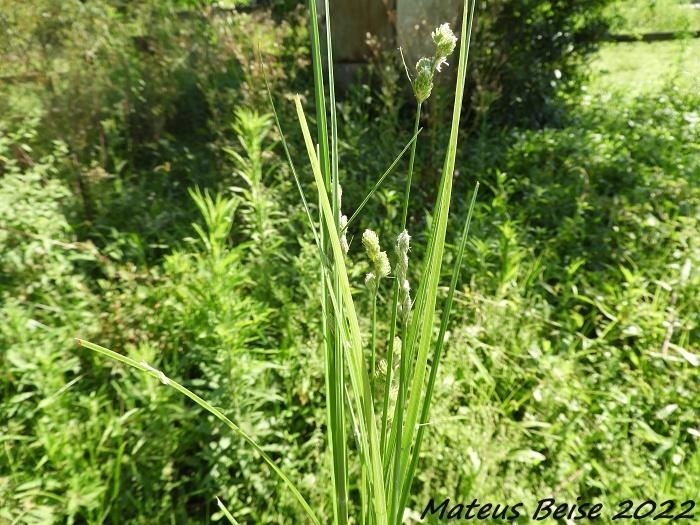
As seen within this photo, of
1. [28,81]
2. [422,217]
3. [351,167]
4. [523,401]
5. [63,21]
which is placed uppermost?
[63,21]

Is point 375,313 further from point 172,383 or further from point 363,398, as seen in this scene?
point 172,383

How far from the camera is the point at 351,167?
11.1 ft

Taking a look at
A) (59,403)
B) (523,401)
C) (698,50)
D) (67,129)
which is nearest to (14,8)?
(67,129)

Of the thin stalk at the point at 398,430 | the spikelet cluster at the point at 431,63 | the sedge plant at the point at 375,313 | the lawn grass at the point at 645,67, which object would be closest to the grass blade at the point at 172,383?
the sedge plant at the point at 375,313

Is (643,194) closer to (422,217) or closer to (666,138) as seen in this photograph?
(666,138)

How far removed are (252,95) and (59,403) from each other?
2.18 metres

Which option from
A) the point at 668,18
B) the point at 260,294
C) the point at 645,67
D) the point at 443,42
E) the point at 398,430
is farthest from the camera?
the point at 668,18

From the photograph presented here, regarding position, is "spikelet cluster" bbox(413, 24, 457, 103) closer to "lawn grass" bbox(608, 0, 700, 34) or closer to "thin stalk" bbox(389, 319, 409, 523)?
"thin stalk" bbox(389, 319, 409, 523)

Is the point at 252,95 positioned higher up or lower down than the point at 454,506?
higher up

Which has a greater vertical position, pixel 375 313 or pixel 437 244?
pixel 437 244

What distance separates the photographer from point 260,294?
2.25m

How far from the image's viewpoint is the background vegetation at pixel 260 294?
1626 millimetres

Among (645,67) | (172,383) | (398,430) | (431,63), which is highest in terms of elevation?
(431,63)

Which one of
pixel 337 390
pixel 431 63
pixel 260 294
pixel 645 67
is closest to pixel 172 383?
pixel 337 390
